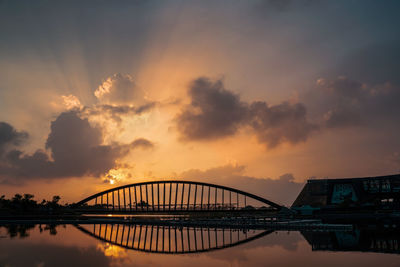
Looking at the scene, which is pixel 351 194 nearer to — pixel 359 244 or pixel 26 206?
pixel 359 244

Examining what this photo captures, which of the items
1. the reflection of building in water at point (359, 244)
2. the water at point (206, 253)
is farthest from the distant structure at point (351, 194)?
the water at point (206, 253)

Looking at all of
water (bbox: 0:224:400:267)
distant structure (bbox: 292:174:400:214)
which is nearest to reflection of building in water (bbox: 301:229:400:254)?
water (bbox: 0:224:400:267)

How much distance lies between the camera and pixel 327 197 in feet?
364

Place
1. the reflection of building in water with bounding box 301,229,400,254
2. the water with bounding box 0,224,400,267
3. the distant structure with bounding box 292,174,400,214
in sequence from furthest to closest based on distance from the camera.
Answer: the distant structure with bounding box 292,174,400,214, the reflection of building in water with bounding box 301,229,400,254, the water with bounding box 0,224,400,267

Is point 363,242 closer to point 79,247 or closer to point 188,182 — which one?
point 79,247

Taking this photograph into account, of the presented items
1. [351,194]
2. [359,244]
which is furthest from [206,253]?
[351,194]

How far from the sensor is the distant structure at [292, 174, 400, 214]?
93.0 meters

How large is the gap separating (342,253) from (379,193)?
271 ft

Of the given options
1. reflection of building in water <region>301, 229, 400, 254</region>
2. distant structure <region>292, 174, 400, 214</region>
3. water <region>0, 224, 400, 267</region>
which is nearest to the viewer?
water <region>0, 224, 400, 267</region>

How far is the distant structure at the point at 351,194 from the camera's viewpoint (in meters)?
93.0

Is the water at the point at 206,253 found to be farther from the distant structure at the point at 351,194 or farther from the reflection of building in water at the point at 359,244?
the distant structure at the point at 351,194

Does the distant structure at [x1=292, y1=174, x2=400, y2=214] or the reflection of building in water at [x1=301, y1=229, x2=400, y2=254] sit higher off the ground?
the distant structure at [x1=292, y1=174, x2=400, y2=214]

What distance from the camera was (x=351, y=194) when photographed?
358ft

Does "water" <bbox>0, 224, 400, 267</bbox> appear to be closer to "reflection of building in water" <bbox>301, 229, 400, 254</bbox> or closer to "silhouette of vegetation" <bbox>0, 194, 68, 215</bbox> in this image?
"reflection of building in water" <bbox>301, 229, 400, 254</bbox>
